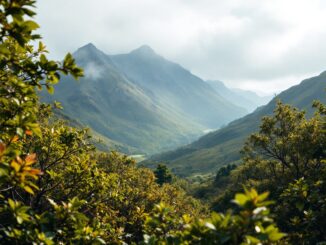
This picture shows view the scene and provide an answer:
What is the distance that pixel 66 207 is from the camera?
323 inches

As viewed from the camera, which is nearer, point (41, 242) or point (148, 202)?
point (41, 242)

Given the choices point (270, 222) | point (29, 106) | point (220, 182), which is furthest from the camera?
point (220, 182)

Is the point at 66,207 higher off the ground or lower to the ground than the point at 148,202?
higher

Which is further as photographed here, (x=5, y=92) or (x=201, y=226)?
(x=5, y=92)

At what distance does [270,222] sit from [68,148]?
12420mm

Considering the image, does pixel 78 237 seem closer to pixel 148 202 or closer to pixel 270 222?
pixel 270 222

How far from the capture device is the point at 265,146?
3791cm

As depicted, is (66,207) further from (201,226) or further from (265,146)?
(265,146)

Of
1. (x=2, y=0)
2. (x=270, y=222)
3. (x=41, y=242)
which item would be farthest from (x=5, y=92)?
(x=270, y=222)

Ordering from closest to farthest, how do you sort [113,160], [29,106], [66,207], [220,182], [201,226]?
1. [201,226]
2. [66,207]
3. [29,106]
4. [113,160]
5. [220,182]

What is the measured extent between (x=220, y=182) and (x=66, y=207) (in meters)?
137

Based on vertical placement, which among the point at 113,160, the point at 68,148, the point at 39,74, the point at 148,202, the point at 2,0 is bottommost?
the point at 148,202

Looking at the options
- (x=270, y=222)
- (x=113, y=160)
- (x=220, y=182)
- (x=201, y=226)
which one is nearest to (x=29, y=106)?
(x=201, y=226)

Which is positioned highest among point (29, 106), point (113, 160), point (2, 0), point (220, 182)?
point (2, 0)
